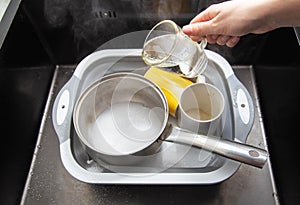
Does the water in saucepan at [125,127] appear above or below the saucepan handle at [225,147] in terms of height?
below

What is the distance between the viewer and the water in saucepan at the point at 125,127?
68 centimetres

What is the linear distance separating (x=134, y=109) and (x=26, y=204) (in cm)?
30

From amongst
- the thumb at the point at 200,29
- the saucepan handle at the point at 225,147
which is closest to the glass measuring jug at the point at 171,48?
the thumb at the point at 200,29

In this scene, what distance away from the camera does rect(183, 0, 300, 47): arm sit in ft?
1.62

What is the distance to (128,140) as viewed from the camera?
2.25ft

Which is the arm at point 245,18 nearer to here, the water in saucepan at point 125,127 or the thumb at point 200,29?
the thumb at point 200,29

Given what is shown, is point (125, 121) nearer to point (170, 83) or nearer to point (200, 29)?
point (170, 83)

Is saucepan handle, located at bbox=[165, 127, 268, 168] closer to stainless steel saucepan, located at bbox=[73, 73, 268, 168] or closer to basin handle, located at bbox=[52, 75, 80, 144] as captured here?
stainless steel saucepan, located at bbox=[73, 73, 268, 168]

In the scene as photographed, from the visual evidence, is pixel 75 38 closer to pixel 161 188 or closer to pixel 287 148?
pixel 161 188

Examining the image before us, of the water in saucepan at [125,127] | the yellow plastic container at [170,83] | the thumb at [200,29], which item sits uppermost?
the thumb at [200,29]

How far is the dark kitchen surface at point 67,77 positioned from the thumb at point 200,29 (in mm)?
201

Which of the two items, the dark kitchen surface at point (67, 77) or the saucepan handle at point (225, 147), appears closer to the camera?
the saucepan handle at point (225, 147)

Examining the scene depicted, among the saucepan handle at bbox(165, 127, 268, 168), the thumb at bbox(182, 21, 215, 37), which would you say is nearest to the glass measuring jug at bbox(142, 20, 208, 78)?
the thumb at bbox(182, 21, 215, 37)

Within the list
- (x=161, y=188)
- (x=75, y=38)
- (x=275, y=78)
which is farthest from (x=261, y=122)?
→ (x=75, y=38)
